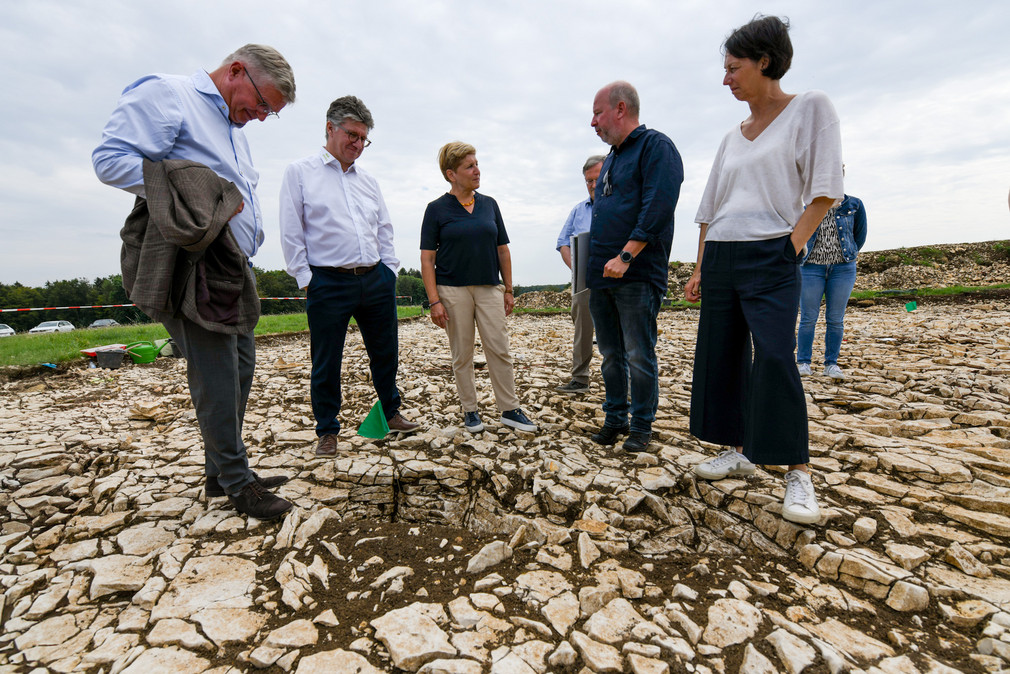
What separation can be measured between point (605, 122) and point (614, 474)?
2.20 meters

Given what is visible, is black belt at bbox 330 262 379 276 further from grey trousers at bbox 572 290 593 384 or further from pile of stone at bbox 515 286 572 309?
pile of stone at bbox 515 286 572 309

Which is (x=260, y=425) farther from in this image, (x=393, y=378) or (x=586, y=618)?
(x=586, y=618)

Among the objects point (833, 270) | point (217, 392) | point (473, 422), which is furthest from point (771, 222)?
point (833, 270)

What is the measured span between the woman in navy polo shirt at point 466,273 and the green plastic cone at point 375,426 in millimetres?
629

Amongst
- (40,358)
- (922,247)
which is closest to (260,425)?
(40,358)

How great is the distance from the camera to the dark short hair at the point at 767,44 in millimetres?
2172

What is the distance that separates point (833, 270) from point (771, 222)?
3433 mm

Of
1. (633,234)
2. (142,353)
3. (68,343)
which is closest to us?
(633,234)

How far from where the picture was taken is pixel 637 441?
3.18m

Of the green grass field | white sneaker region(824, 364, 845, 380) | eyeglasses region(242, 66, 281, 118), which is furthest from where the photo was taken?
the green grass field

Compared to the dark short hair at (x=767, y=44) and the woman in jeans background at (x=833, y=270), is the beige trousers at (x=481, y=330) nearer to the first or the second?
the dark short hair at (x=767, y=44)

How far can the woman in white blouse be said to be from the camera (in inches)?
85.9

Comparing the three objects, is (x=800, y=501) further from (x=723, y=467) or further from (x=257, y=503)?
(x=257, y=503)

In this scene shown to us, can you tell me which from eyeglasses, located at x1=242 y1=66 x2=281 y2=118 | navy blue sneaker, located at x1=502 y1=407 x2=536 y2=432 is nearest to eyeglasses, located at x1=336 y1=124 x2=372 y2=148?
eyeglasses, located at x1=242 y1=66 x2=281 y2=118
